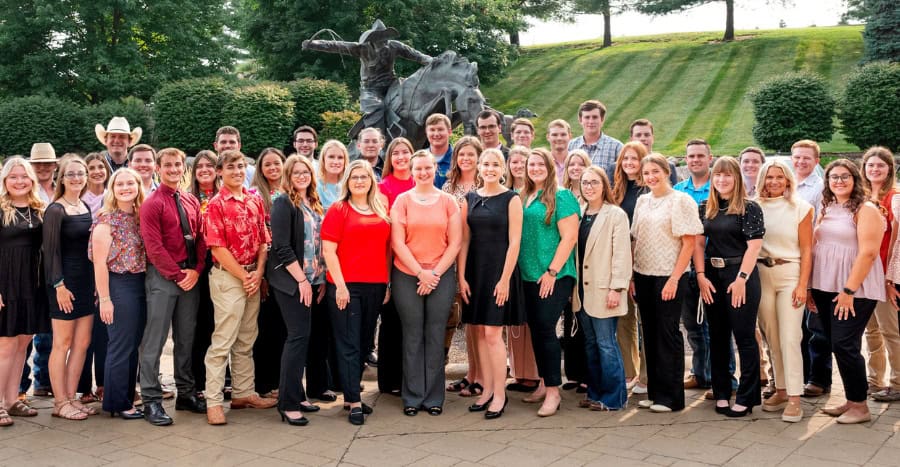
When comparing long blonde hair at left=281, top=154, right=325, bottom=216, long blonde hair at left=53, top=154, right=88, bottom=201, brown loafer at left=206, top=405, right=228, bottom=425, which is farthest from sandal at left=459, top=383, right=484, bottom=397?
long blonde hair at left=53, top=154, right=88, bottom=201

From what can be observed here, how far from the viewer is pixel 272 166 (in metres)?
6.10

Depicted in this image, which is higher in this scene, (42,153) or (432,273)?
(42,153)

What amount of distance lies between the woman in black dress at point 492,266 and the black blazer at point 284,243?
1199 mm

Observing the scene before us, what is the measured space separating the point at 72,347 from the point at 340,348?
2.01 m

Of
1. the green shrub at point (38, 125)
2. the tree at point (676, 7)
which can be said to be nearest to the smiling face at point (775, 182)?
the green shrub at point (38, 125)

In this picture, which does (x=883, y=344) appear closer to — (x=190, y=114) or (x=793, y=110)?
(x=793, y=110)

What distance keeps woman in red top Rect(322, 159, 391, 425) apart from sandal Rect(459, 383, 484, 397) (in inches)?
39.0

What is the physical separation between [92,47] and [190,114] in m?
8.06

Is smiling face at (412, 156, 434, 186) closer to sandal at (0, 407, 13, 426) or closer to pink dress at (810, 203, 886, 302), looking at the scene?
pink dress at (810, 203, 886, 302)

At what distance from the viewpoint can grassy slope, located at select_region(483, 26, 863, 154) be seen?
28.8 m

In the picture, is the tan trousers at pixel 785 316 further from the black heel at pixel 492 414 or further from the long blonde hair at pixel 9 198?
the long blonde hair at pixel 9 198

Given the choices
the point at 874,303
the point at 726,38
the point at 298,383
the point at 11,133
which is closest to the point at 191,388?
the point at 298,383

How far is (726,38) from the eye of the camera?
4038 centimetres

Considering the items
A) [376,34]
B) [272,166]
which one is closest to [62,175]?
[272,166]
